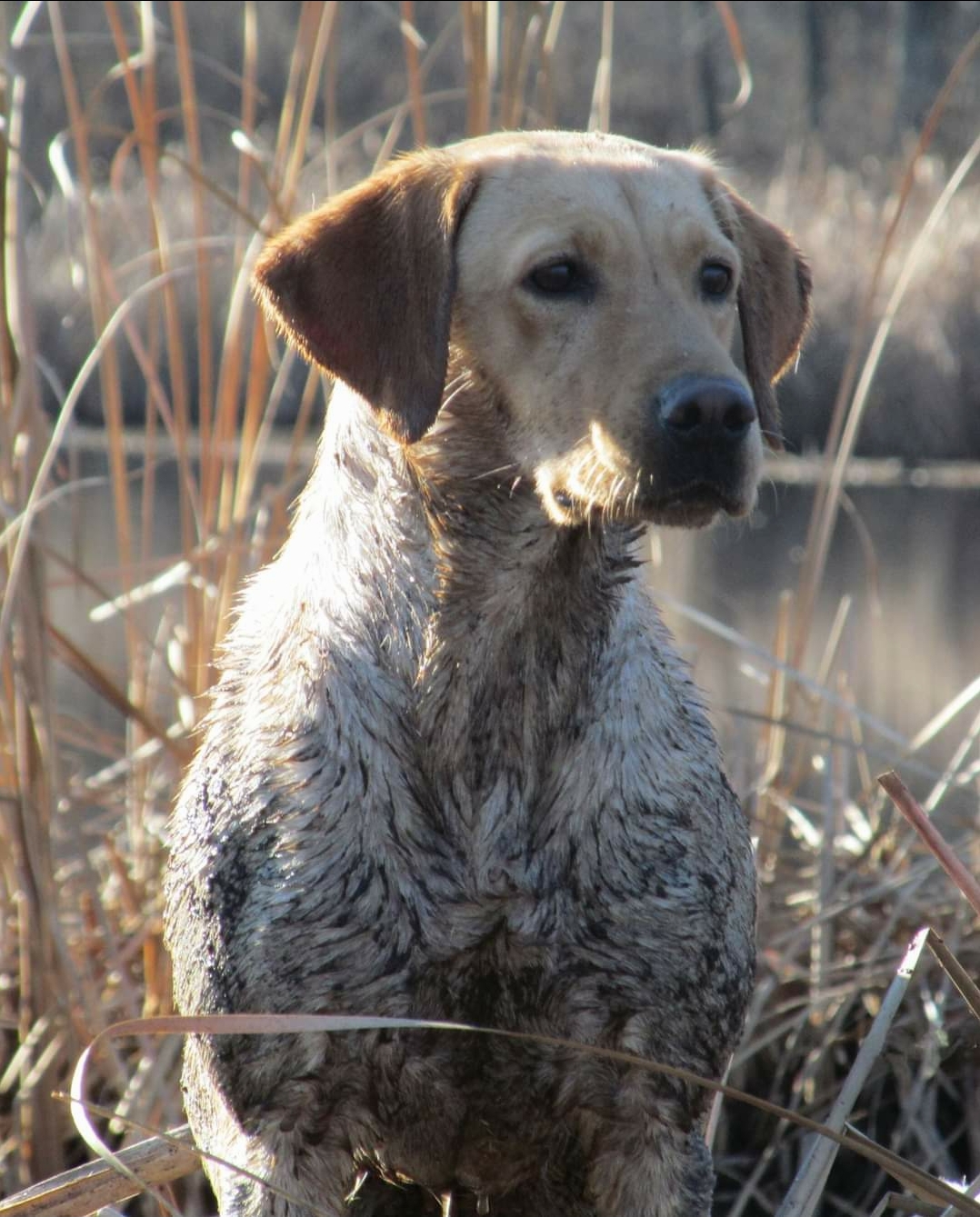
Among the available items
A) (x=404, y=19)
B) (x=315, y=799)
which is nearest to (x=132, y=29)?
(x=404, y=19)

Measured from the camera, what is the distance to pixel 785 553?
9.17 metres

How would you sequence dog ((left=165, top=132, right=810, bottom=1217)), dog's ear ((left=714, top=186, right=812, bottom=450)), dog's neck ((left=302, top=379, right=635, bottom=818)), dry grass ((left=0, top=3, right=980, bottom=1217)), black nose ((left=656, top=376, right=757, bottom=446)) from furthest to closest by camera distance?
dry grass ((left=0, top=3, right=980, bottom=1217)) → dog's ear ((left=714, top=186, right=812, bottom=450)) → dog's neck ((left=302, top=379, right=635, bottom=818)) → dog ((left=165, top=132, right=810, bottom=1217)) → black nose ((left=656, top=376, right=757, bottom=446))

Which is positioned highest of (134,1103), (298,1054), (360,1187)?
(298,1054)

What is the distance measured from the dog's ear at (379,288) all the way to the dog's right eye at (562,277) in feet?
0.46

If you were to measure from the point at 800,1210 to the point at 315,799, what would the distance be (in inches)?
35.9

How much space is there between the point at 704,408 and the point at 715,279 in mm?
413

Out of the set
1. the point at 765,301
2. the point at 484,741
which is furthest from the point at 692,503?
the point at 765,301

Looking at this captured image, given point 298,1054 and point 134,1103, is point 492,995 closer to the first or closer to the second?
point 298,1054

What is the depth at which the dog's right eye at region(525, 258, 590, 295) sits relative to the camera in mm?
2357

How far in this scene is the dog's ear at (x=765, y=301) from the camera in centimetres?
268

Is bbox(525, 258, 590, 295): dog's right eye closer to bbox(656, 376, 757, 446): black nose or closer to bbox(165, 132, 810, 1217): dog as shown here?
bbox(165, 132, 810, 1217): dog

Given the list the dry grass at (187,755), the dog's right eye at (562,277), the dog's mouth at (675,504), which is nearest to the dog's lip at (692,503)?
the dog's mouth at (675,504)

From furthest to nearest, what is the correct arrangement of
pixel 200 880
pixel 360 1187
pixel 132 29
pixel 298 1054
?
pixel 132 29
pixel 360 1187
pixel 200 880
pixel 298 1054

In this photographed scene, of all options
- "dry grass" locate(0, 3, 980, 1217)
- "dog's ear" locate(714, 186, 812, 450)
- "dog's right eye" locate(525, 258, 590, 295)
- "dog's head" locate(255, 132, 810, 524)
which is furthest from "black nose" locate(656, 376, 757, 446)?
"dry grass" locate(0, 3, 980, 1217)
